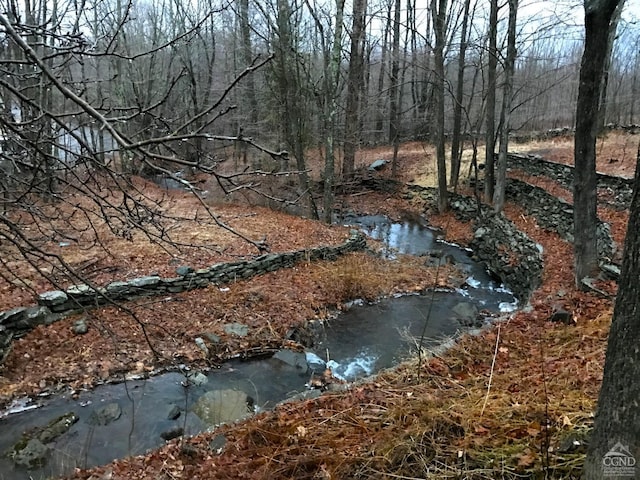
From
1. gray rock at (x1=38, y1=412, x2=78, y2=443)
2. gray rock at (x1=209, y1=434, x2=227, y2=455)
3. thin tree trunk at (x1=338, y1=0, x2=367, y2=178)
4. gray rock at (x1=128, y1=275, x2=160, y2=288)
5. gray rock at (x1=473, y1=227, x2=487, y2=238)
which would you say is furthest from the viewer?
gray rock at (x1=473, y1=227, x2=487, y2=238)

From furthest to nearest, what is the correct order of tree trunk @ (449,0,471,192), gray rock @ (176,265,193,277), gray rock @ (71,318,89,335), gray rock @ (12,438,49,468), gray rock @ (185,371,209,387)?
tree trunk @ (449,0,471,192) → gray rock @ (176,265,193,277) → gray rock @ (71,318,89,335) → gray rock @ (185,371,209,387) → gray rock @ (12,438,49,468)

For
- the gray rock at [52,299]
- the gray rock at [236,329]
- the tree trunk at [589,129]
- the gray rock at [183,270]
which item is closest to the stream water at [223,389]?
the gray rock at [236,329]

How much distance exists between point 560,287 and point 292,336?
177 inches

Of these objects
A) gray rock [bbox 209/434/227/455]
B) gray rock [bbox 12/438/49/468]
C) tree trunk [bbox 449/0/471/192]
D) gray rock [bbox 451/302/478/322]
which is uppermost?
tree trunk [bbox 449/0/471/192]

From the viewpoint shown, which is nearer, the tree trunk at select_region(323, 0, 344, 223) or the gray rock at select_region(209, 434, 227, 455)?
the gray rock at select_region(209, 434, 227, 455)

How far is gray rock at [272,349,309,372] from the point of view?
6605mm

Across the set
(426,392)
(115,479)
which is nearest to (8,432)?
(115,479)

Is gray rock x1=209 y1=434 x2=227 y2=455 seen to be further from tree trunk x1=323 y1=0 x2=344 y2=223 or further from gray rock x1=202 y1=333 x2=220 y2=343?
tree trunk x1=323 y1=0 x2=344 y2=223

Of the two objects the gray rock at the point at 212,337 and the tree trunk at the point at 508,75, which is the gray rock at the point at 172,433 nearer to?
the gray rock at the point at 212,337

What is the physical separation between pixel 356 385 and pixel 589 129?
4402mm

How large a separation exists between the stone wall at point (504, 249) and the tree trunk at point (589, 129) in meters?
2.30

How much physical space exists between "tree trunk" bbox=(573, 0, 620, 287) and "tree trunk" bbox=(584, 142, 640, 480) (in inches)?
177

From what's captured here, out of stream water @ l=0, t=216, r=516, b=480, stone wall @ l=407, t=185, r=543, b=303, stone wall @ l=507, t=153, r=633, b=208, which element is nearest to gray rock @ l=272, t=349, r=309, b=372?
stream water @ l=0, t=216, r=516, b=480

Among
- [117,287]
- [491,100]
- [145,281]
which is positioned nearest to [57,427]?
[117,287]
